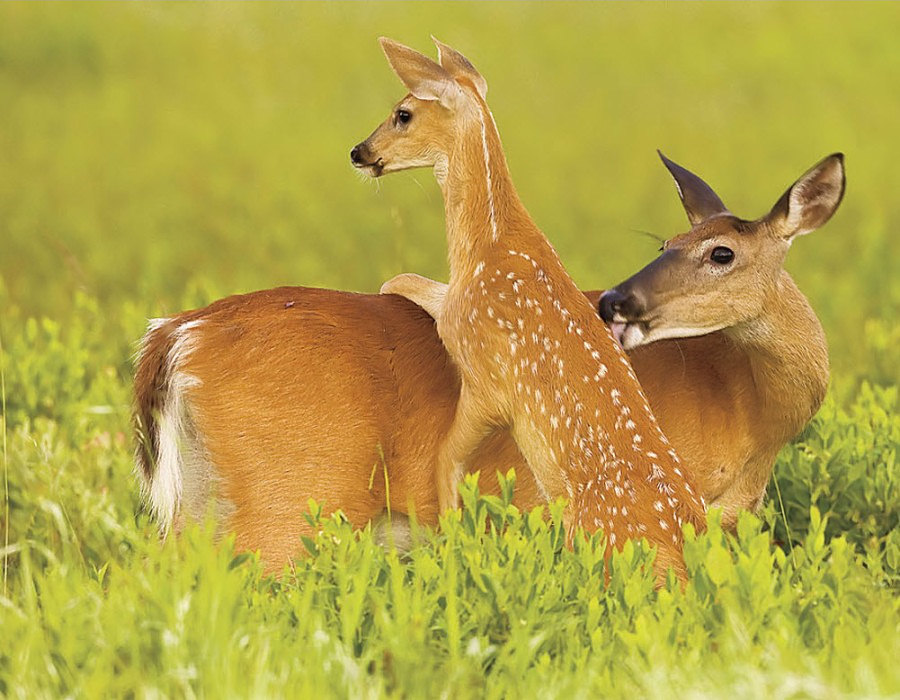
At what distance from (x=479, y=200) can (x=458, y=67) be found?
459mm

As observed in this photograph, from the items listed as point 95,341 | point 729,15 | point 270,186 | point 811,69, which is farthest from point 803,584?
point 729,15

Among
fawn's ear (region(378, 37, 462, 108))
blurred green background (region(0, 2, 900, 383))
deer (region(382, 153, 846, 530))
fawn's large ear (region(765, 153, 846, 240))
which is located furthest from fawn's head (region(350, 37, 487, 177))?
blurred green background (region(0, 2, 900, 383))

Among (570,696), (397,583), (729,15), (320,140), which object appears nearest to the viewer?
(570,696)

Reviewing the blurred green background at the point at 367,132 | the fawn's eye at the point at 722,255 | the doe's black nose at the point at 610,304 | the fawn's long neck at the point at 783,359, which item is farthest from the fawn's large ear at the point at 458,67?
the blurred green background at the point at 367,132

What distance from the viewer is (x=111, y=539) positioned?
4.78 meters

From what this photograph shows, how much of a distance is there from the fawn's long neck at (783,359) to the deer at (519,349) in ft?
1.67

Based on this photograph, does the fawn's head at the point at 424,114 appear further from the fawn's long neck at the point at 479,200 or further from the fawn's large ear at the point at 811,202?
the fawn's large ear at the point at 811,202

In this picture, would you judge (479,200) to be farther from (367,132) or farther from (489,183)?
(367,132)

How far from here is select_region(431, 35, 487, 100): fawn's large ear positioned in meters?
4.59

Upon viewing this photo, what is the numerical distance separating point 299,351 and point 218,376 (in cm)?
24

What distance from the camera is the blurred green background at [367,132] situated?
973cm

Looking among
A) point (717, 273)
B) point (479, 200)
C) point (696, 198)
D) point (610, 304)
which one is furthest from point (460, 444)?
point (696, 198)

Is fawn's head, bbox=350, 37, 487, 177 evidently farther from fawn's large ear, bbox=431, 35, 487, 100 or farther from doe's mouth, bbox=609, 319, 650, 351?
doe's mouth, bbox=609, 319, 650, 351

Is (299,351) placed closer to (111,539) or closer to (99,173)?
(111,539)
